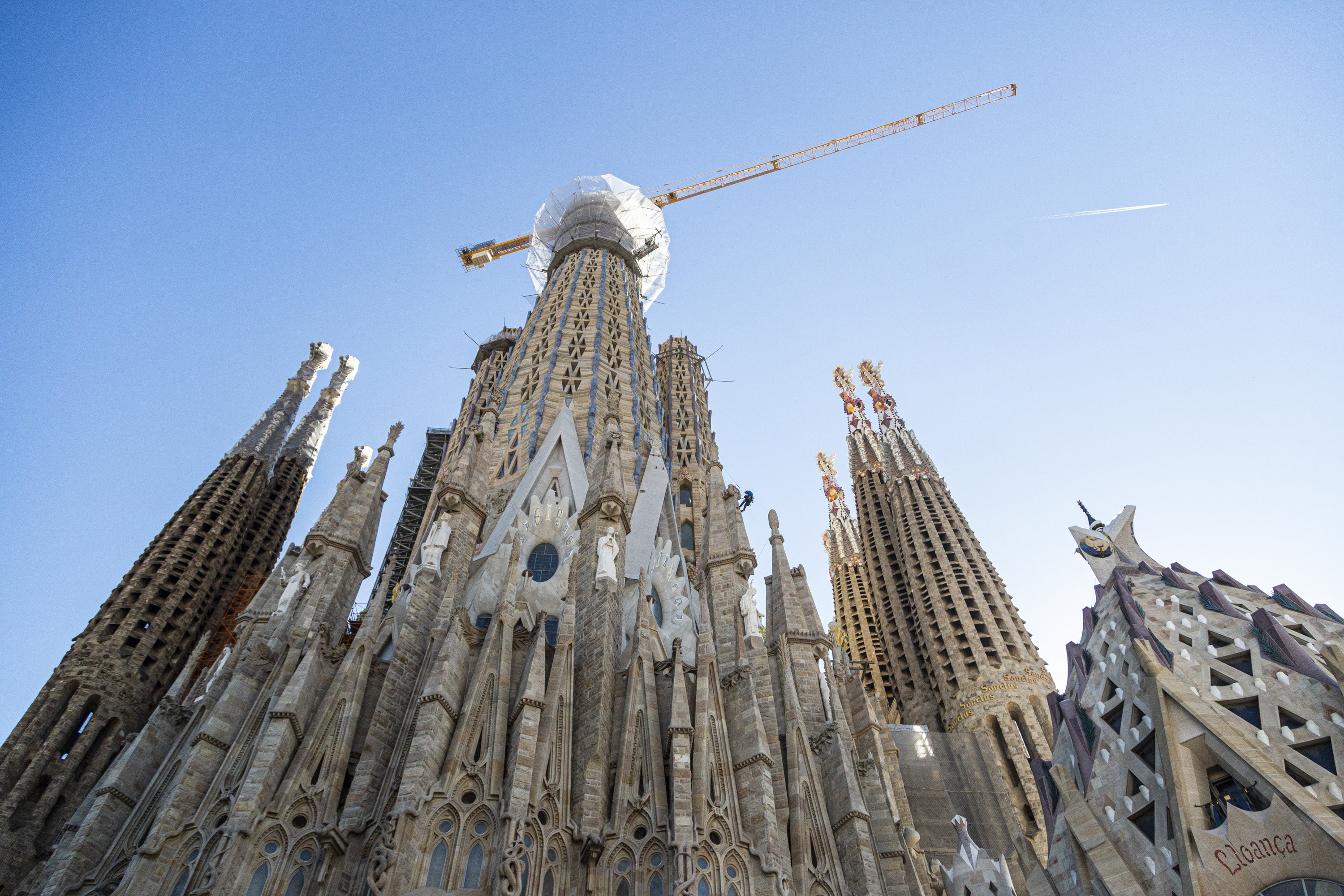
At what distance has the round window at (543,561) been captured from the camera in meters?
20.6

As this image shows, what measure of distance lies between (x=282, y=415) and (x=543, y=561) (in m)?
30.1

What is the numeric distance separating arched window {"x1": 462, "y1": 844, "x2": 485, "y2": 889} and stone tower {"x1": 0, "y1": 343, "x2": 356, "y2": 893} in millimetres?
12919

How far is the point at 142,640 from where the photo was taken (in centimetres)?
2836

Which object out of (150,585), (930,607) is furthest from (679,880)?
(930,607)

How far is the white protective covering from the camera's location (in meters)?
43.2

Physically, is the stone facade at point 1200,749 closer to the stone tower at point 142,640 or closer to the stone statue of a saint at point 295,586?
the stone statue of a saint at point 295,586

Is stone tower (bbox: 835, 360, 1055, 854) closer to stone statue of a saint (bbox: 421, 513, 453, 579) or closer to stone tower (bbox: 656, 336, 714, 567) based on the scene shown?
stone tower (bbox: 656, 336, 714, 567)

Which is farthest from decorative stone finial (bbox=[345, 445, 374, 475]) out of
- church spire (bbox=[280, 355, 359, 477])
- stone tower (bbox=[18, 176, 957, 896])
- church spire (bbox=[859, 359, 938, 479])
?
church spire (bbox=[859, 359, 938, 479])

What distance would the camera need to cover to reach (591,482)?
865 inches

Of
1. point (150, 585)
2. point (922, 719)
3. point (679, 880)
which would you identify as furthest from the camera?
point (922, 719)

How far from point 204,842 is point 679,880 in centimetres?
685

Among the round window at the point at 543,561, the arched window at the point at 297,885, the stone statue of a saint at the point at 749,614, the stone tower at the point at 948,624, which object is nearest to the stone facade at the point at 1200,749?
the stone statue of a saint at the point at 749,614

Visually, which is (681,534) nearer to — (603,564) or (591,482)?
(591,482)

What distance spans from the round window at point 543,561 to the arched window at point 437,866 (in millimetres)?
8085
